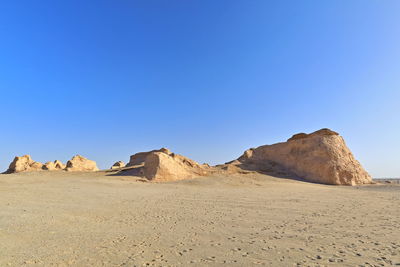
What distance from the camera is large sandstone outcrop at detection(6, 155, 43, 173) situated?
27539 millimetres

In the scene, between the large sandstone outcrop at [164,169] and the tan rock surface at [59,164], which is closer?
the large sandstone outcrop at [164,169]

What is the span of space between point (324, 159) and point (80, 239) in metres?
19.8

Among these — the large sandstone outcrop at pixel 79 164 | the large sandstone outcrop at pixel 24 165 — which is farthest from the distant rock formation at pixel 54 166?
the large sandstone outcrop at pixel 79 164

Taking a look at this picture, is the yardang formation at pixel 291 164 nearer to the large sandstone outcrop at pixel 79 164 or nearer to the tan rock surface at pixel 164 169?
the tan rock surface at pixel 164 169

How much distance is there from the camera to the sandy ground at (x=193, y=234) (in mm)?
3910

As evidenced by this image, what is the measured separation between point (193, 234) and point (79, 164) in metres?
25.8

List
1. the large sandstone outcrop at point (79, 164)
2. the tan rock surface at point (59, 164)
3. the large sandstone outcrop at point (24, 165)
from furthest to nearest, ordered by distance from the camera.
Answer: the tan rock surface at point (59, 164) < the large sandstone outcrop at point (24, 165) < the large sandstone outcrop at point (79, 164)

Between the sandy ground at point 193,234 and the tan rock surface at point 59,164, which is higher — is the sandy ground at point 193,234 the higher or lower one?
the lower one

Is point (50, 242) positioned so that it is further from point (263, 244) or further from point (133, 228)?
point (263, 244)

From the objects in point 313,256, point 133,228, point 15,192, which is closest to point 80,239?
point 133,228

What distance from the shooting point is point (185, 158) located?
2059 cm

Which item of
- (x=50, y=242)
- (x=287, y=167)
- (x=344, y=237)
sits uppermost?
(x=287, y=167)

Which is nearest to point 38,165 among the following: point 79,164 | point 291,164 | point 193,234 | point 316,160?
point 79,164

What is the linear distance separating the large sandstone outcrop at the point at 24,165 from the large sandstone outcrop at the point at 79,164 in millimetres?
4302
